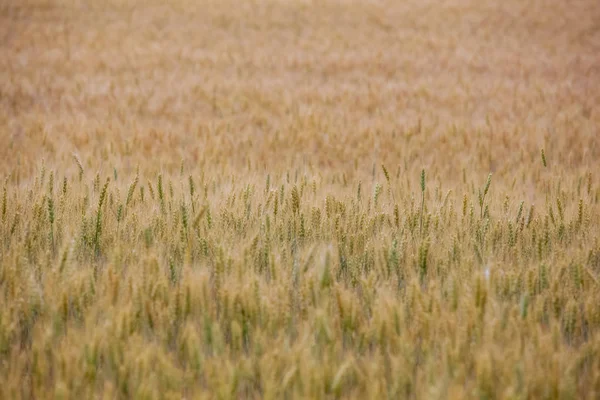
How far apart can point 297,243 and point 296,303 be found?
0.42 metres

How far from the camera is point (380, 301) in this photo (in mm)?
1396

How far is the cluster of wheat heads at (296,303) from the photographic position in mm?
1141

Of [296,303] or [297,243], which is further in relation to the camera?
[297,243]

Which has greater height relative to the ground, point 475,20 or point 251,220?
point 475,20

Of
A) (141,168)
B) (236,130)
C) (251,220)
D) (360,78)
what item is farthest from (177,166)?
(360,78)

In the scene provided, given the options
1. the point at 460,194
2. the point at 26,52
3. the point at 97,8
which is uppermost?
the point at 97,8

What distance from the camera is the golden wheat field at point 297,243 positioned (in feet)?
3.84

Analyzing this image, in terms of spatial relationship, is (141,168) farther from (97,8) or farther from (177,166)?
(97,8)

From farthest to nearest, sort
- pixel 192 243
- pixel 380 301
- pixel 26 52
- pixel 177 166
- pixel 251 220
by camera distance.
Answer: pixel 26 52, pixel 177 166, pixel 251 220, pixel 192 243, pixel 380 301

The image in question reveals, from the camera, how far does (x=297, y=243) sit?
6.21 ft

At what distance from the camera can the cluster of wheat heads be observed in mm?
1141

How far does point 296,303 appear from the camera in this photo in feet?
4.94

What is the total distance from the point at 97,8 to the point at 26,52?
4549mm

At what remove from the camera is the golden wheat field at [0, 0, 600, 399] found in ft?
3.84
